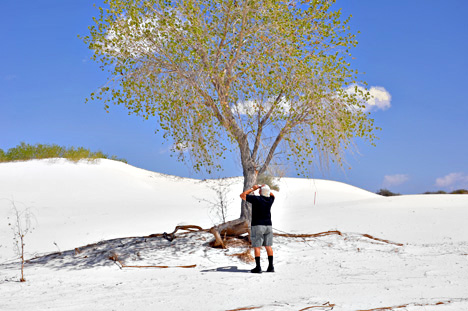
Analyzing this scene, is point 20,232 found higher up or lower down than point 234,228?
higher up

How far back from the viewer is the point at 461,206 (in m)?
16.4

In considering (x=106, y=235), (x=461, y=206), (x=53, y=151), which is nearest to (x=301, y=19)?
(x=106, y=235)

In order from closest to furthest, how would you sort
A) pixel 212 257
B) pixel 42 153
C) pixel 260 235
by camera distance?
pixel 260 235 < pixel 212 257 < pixel 42 153

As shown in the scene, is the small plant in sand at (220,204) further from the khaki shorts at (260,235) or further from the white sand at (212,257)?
the khaki shorts at (260,235)

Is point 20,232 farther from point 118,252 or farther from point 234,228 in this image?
point 234,228

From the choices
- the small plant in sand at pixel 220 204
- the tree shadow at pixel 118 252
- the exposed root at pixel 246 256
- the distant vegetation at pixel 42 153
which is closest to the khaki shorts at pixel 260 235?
the exposed root at pixel 246 256

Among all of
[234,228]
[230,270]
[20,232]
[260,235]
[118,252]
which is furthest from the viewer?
[20,232]

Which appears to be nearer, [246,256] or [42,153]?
[246,256]

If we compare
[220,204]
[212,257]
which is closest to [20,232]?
[220,204]

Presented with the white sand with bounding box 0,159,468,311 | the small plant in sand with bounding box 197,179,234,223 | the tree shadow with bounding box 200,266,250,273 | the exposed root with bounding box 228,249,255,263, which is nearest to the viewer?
the white sand with bounding box 0,159,468,311

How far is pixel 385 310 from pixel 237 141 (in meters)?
6.18

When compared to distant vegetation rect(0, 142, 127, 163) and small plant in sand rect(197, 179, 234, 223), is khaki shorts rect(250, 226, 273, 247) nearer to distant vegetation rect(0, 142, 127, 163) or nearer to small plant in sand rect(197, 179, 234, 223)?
small plant in sand rect(197, 179, 234, 223)

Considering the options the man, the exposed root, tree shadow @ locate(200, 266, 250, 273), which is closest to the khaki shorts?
the man

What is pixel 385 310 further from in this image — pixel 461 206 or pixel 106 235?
pixel 461 206
